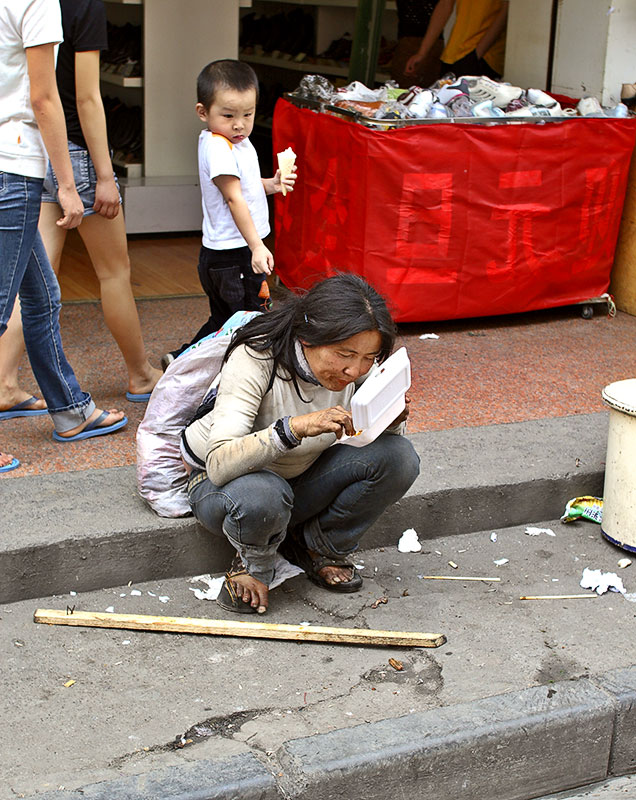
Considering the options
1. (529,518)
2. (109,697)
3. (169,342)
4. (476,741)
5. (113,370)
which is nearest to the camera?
(476,741)

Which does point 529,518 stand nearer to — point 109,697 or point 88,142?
point 109,697

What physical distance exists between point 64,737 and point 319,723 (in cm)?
66

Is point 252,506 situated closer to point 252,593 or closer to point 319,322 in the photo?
point 252,593

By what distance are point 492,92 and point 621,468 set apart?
2673mm

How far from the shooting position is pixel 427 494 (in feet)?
12.5

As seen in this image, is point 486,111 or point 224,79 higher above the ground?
point 224,79

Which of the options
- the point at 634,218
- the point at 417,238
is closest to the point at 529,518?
the point at 417,238

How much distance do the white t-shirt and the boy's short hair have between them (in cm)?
86

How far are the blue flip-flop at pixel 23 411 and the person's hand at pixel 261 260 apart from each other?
1.05 metres

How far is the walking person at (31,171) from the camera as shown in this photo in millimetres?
3250

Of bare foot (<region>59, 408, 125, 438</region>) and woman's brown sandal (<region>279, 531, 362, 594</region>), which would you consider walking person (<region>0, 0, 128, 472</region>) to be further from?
woman's brown sandal (<region>279, 531, 362, 594</region>)

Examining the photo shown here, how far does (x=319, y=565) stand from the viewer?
351 cm

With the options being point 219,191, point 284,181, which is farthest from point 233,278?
point 284,181

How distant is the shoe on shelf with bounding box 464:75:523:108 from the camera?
5617 mm
